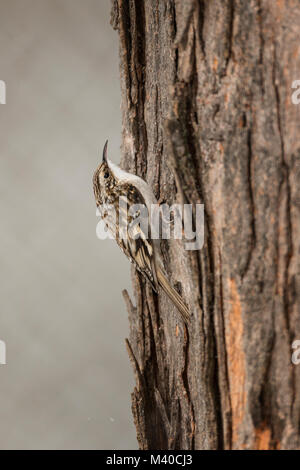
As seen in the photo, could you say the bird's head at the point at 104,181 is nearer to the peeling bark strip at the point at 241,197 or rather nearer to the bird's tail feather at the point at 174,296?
the bird's tail feather at the point at 174,296

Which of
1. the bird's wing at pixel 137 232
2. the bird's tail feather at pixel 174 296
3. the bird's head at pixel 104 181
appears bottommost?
the bird's tail feather at pixel 174 296

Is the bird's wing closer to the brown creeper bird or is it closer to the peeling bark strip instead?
the brown creeper bird

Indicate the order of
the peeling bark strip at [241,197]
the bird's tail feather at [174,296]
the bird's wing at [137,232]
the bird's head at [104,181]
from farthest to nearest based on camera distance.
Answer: the bird's head at [104,181]
the bird's wing at [137,232]
the bird's tail feather at [174,296]
the peeling bark strip at [241,197]

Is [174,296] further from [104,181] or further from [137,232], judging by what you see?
[104,181]

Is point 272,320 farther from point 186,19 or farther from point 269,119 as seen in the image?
point 186,19

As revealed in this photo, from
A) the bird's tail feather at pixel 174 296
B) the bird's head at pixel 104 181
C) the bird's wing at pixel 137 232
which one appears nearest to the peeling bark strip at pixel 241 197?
the bird's tail feather at pixel 174 296

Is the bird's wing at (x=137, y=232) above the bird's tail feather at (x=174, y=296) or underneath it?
above

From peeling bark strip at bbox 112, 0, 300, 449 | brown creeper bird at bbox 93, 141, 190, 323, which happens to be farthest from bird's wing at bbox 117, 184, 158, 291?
peeling bark strip at bbox 112, 0, 300, 449
